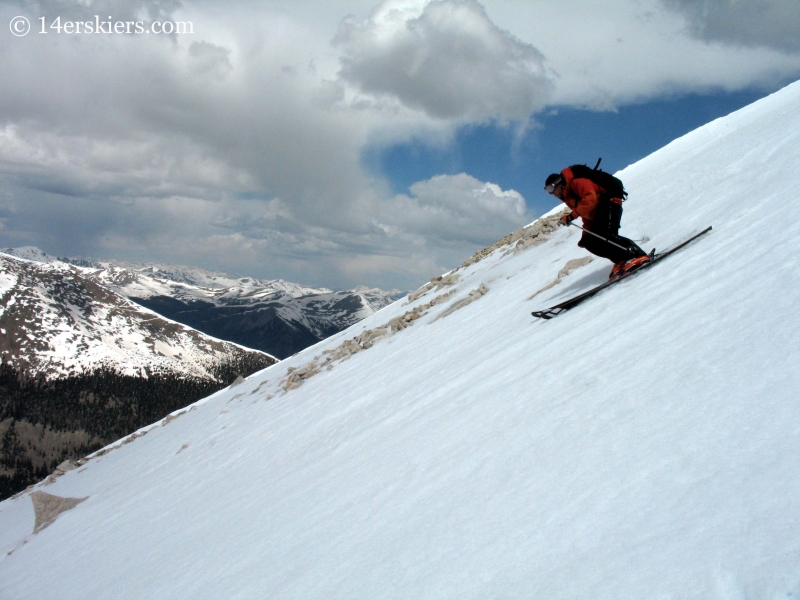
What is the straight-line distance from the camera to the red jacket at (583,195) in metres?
10.0

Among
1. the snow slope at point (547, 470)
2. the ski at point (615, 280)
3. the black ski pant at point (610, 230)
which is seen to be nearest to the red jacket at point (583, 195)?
the black ski pant at point (610, 230)

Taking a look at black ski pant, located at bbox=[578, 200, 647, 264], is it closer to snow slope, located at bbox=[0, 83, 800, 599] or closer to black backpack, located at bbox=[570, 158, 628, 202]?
black backpack, located at bbox=[570, 158, 628, 202]

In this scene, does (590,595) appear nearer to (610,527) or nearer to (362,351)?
(610,527)

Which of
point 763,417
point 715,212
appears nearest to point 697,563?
point 763,417

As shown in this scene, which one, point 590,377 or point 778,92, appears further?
point 778,92

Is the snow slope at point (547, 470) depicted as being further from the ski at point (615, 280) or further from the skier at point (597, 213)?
the skier at point (597, 213)

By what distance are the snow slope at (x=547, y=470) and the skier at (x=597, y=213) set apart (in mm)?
1104

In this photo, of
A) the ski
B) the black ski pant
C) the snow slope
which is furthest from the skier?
the snow slope

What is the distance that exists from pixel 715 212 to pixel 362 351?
13240 mm

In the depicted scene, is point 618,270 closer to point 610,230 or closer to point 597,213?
point 610,230

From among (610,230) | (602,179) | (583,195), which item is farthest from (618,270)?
(602,179)

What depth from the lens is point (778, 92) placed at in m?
22.8

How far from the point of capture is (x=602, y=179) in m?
10.1

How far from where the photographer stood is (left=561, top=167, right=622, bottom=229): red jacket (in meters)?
10.0
